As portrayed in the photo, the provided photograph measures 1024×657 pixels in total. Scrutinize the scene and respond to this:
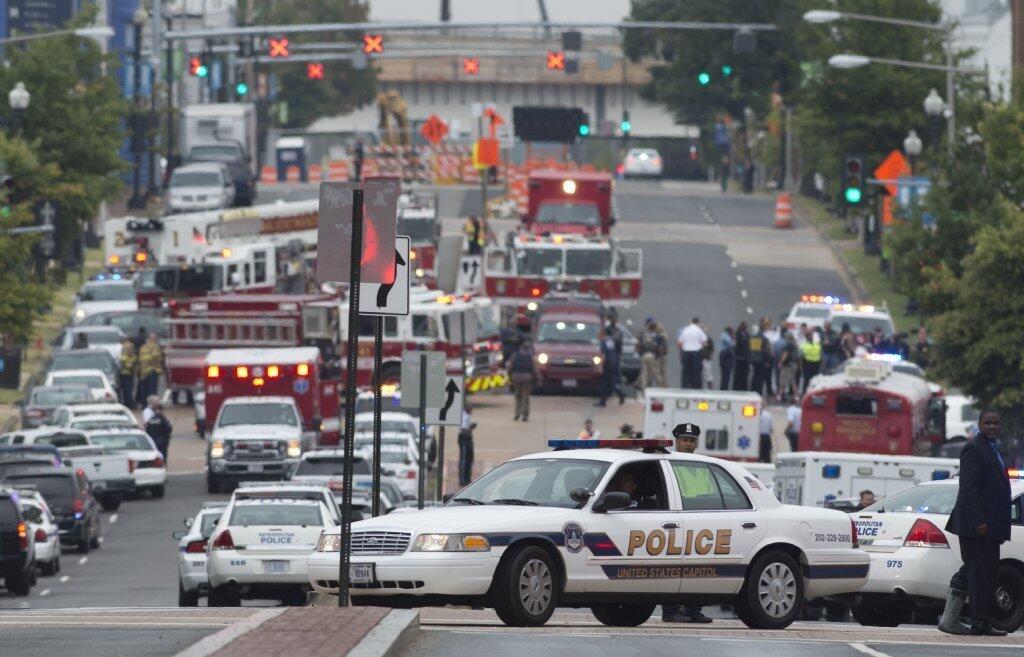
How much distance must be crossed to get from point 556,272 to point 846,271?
673 inches

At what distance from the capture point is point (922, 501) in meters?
19.8

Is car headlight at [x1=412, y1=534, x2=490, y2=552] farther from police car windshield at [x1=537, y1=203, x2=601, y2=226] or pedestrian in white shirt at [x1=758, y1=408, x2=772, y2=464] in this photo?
police car windshield at [x1=537, y1=203, x2=601, y2=226]

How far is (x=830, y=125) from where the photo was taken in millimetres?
71375

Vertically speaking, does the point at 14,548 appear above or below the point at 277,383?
below

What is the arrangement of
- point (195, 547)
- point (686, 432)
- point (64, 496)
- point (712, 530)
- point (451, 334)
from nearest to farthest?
point (712, 530) → point (686, 432) → point (195, 547) → point (64, 496) → point (451, 334)

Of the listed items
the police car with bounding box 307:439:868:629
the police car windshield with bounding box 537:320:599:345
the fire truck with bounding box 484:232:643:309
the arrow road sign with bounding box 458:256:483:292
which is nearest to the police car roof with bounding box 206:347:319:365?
the arrow road sign with bounding box 458:256:483:292

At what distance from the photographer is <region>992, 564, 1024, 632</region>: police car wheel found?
18.2 metres

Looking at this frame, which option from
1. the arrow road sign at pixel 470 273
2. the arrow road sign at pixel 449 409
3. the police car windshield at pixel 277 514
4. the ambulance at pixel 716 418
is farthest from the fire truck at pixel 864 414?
the police car windshield at pixel 277 514

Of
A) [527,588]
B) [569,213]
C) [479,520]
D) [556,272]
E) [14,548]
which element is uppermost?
[569,213]

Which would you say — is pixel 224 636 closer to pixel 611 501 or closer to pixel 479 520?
pixel 479 520

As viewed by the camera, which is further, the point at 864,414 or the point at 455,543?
the point at 864,414

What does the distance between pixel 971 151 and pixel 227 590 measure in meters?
19.9

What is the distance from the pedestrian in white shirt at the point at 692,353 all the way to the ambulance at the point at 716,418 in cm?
1066

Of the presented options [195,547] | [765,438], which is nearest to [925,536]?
[195,547]
